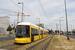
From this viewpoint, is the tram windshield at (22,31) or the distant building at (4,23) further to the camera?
the distant building at (4,23)

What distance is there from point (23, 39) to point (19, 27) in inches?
75.7

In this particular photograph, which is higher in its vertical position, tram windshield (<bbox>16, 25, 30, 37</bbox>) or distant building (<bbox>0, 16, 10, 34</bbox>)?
distant building (<bbox>0, 16, 10, 34</bbox>)

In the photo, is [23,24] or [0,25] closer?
[23,24]

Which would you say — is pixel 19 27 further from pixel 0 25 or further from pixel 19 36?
pixel 0 25

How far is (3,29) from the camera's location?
86062mm

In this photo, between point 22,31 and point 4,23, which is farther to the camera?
point 4,23

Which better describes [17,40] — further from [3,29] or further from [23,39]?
[3,29]

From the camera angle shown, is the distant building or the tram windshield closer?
the tram windshield

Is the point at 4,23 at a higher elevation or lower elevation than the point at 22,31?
higher

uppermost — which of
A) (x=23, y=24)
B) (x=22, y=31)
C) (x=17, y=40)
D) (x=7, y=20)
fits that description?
(x=7, y=20)

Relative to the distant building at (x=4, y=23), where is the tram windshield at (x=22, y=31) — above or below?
below

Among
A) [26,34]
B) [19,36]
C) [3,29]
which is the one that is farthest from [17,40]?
[3,29]

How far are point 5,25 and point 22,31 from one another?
7817cm

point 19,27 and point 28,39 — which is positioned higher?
point 19,27
